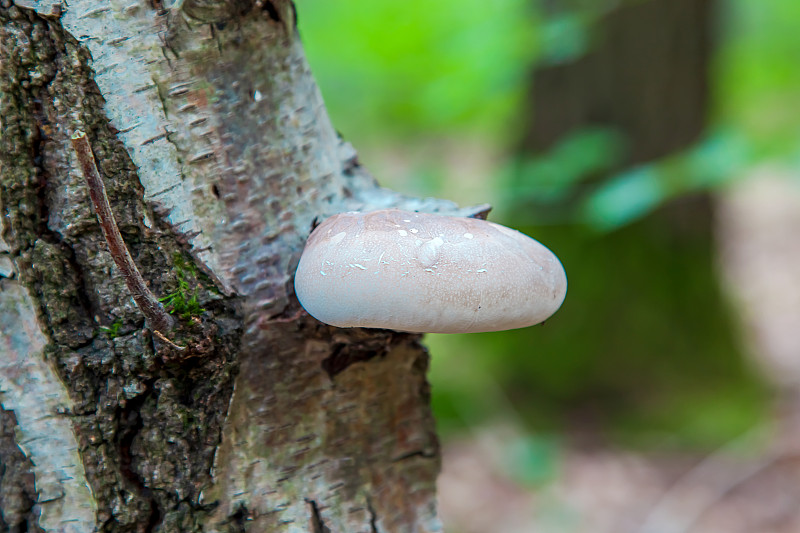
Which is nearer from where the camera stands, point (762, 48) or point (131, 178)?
point (131, 178)

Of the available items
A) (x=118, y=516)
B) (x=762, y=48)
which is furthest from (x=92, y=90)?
(x=762, y=48)

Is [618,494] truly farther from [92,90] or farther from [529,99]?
[92,90]

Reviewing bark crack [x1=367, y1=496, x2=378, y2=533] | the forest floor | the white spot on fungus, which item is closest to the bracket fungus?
the white spot on fungus

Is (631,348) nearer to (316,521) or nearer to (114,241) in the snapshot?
(316,521)

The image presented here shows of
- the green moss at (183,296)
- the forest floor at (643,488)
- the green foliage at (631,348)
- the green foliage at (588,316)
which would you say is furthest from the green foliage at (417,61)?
the green moss at (183,296)

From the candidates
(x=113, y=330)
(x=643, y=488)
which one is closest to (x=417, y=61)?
(x=643, y=488)

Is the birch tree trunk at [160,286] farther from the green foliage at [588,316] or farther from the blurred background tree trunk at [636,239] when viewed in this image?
the blurred background tree trunk at [636,239]

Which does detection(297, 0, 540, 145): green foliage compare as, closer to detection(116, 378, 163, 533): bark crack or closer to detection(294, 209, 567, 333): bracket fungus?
detection(294, 209, 567, 333): bracket fungus
